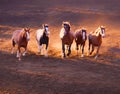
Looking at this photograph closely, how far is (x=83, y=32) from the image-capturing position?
1859 centimetres

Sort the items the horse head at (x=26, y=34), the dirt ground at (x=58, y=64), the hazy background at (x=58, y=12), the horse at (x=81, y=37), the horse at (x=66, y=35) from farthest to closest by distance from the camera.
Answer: the hazy background at (x=58, y=12) < the horse at (x=81, y=37) < the horse at (x=66, y=35) < the horse head at (x=26, y=34) < the dirt ground at (x=58, y=64)

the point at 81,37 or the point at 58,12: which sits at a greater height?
the point at 58,12

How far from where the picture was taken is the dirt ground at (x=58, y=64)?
13197 millimetres

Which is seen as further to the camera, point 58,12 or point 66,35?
point 58,12

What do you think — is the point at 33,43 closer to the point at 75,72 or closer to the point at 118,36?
the point at 118,36

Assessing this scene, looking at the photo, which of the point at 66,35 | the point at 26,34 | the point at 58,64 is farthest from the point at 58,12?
the point at 58,64

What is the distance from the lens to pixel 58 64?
16500 mm

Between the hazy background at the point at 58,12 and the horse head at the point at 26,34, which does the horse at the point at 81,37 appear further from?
the hazy background at the point at 58,12

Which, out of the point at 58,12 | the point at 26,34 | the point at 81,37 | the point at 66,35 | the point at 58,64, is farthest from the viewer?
the point at 58,12

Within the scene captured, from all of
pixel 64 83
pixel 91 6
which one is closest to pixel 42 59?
pixel 64 83

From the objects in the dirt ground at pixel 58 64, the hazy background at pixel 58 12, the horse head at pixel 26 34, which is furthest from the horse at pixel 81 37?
the hazy background at pixel 58 12

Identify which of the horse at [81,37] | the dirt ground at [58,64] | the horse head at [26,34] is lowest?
the dirt ground at [58,64]

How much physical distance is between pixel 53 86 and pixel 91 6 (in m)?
23.3

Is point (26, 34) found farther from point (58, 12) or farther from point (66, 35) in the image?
point (58, 12)
